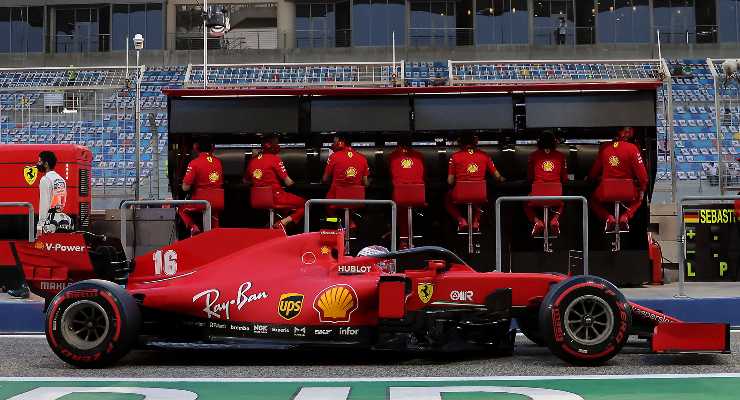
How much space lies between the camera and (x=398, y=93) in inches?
458

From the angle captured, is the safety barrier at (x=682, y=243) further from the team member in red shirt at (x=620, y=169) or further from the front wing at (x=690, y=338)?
the team member in red shirt at (x=620, y=169)

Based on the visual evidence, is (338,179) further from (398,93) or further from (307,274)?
(307,274)

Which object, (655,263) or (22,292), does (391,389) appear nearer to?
(22,292)

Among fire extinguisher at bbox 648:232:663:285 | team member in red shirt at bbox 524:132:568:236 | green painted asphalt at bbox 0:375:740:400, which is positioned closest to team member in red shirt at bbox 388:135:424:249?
team member in red shirt at bbox 524:132:568:236

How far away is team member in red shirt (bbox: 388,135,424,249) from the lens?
445 inches

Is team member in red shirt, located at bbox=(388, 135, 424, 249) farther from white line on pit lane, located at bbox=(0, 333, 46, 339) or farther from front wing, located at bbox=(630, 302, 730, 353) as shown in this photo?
front wing, located at bbox=(630, 302, 730, 353)

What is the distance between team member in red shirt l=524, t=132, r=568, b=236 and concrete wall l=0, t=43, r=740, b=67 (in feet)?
75.3

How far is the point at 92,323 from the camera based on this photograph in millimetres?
6367

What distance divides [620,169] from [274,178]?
171 inches

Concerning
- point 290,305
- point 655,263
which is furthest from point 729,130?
point 290,305

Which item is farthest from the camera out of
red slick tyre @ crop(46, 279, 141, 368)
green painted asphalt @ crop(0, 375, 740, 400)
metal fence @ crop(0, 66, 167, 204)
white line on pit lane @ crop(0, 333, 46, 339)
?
metal fence @ crop(0, 66, 167, 204)

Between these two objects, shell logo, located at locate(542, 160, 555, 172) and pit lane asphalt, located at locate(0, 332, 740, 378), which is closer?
pit lane asphalt, located at locate(0, 332, 740, 378)

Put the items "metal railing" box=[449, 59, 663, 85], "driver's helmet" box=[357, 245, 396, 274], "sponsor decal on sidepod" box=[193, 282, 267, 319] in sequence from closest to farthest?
"sponsor decal on sidepod" box=[193, 282, 267, 319] < "driver's helmet" box=[357, 245, 396, 274] < "metal railing" box=[449, 59, 663, 85]

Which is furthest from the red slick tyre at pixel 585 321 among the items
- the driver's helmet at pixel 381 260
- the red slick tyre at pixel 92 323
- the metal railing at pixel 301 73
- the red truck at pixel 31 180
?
the metal railing at pixel 301 73
